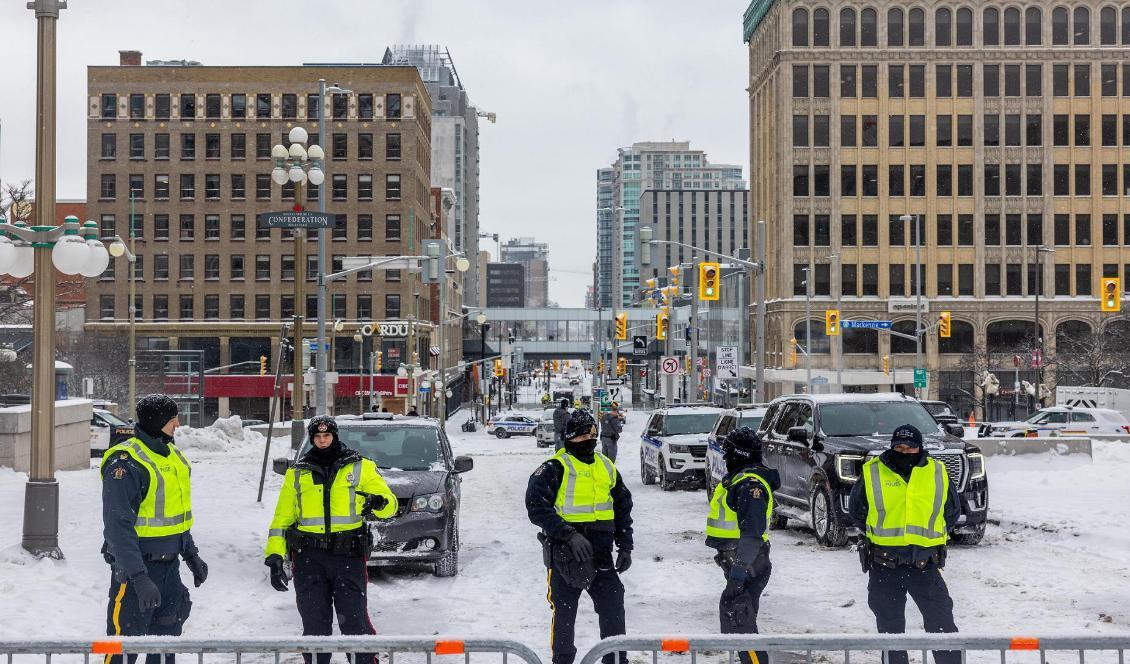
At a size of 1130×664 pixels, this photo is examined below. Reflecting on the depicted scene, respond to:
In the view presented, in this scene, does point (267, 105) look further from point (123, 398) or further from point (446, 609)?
point (446, 609)

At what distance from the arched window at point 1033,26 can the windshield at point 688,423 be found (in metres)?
60.4

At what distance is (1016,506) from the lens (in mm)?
18016

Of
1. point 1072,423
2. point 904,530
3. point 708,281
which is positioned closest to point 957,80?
point 1072,423

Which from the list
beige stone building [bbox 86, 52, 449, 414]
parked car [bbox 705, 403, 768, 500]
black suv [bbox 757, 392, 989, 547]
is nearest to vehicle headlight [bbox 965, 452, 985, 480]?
black suv [bbox 757, 392, 989, 547]

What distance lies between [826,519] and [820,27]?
215ft

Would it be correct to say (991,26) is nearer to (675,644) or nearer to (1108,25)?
(1108,25)

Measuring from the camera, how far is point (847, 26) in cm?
7431

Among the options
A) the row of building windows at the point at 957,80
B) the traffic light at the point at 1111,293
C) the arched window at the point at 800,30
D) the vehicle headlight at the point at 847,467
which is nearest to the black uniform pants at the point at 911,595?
the vehicle headlight at the point at 847,467

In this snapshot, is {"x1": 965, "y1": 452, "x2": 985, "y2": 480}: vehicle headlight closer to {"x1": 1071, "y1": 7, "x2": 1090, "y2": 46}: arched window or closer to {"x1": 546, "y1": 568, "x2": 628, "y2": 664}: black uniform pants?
{"x1": 546, "y1": 568, "x2": 628, "y2": 664}: black uniform pants

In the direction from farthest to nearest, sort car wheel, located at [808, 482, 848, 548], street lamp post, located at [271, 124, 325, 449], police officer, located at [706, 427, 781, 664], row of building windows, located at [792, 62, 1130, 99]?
row of building windows, located at [792, 62, 1130, 99] → street lamp post, located at [271, 124, 325, 449] → car wheel, located at [808, 482, 848, 548] → police officer, located at [706, 427, 781, 664]

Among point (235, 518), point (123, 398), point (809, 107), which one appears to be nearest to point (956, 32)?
point (809, 107)

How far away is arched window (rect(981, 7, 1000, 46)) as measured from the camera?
73.4 meters

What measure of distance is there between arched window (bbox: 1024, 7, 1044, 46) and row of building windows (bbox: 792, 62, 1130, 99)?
5.18ft

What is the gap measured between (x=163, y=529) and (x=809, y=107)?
7194cm
